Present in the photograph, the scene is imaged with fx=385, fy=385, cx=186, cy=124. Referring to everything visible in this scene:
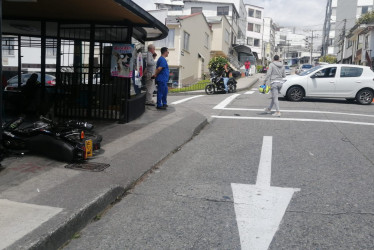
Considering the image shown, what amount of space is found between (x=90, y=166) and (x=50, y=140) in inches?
28.6

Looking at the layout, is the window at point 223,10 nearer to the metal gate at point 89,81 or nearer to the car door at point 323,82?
the car door at point 323,82

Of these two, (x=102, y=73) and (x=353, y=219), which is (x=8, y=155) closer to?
(x=102, y=73)

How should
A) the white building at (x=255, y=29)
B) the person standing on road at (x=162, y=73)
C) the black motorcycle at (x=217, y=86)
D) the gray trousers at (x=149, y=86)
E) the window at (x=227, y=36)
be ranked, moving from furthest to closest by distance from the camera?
the white building at (x=255, y=29) < the window at (x=227, y=36) < the black motorcycle at (x=217, y=86) < the gray trousers at (x=149, y=86) < the person standing on road at (x=162, y=73)

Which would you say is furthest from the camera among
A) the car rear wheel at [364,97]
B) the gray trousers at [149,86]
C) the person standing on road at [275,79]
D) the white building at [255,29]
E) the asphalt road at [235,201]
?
the white building at [255,29]

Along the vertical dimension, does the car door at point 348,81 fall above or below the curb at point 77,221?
above

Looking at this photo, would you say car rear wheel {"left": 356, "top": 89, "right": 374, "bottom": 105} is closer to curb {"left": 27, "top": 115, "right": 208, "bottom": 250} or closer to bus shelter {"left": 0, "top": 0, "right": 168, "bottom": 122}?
bus shelter {"left": 0, "top": 0, "right": 168, "bottom": 122}

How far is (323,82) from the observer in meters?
16.0

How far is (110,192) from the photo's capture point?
456 cm

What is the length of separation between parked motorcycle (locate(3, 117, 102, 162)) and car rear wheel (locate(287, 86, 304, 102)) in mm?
11905

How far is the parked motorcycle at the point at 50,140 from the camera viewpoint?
5.68 m

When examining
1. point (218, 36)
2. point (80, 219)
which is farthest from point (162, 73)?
point (218, 36)

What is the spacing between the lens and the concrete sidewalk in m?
3.40

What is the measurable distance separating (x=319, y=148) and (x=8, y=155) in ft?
18.3

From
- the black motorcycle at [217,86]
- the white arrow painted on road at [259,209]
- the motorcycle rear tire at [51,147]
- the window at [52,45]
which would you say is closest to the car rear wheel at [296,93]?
the black motorcycle at [217,86]
